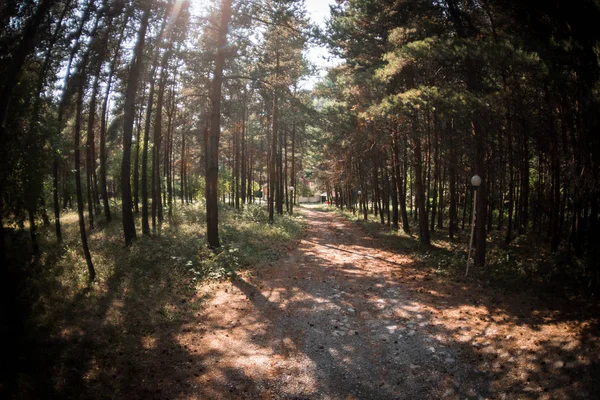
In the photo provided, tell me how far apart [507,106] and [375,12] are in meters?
5.78

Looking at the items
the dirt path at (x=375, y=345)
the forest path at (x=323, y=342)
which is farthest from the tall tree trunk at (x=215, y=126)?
the dirt path at (x=375, y=345)

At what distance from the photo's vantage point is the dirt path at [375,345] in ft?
16.4

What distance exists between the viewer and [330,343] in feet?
21.3

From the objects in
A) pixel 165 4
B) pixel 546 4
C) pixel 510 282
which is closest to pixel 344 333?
pixel 510 282

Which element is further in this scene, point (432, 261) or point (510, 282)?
point (432, 261)

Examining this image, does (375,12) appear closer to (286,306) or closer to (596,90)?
(596,90)

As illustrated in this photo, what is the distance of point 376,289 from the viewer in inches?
385

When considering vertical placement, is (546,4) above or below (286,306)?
above

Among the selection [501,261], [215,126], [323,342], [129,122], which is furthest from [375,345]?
[129,122]

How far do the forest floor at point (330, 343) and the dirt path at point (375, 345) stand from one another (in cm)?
2

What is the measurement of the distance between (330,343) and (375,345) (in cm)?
88

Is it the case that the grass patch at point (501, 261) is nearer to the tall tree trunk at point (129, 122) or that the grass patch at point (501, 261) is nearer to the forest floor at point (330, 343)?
the forest floor at point (330, 343)

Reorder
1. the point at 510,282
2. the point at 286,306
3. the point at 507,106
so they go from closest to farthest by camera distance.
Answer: the point at 286,306 < the point at 510,282 < the point at 507,106

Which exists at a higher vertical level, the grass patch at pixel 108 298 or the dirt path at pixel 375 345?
the grass patch at pixel 108 298
